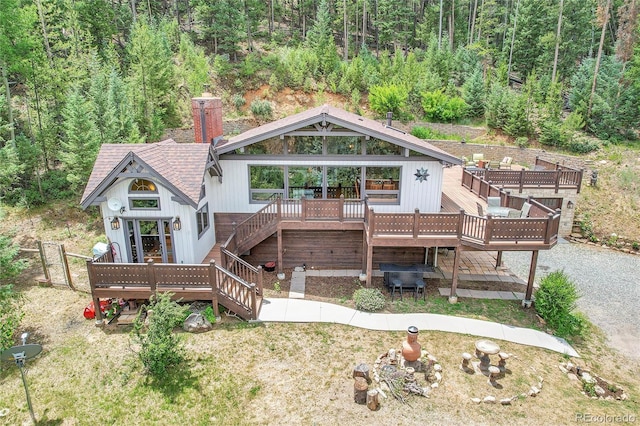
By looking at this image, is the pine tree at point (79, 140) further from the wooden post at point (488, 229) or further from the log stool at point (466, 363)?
the log stool at point (466, 363)

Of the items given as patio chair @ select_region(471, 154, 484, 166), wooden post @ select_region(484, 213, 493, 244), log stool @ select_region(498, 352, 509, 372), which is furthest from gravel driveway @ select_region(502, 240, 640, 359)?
patio chair @ select_region(471, 154, 484, 166)

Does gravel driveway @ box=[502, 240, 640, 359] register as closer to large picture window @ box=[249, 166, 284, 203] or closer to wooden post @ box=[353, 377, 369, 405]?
wooden post @ box=[353, 377, 369, 405]

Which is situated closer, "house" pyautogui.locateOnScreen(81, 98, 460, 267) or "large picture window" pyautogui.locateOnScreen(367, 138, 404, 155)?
"house" pyautogui.locateOnScreen(81, 98, 460, 267)

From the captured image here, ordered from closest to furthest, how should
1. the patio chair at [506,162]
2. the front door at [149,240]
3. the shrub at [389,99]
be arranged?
the front door at [149,240] < the patio chair at [506,162] < the shrub at [389,99]

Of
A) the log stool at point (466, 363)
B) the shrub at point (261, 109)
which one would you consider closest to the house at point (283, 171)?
the log stool at point (466, 363)

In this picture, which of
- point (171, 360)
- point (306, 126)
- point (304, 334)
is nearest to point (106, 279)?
point (171, 360)

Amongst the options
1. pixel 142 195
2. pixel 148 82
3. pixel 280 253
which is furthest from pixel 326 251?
pixel 148 82
